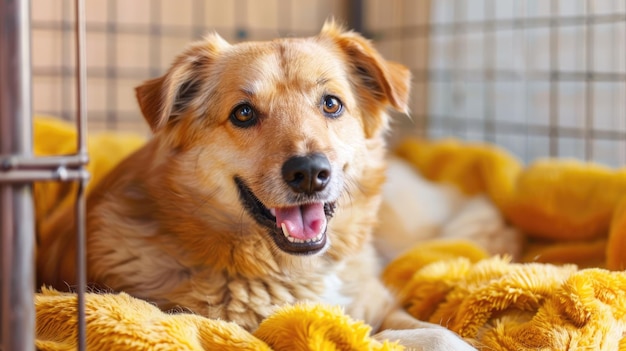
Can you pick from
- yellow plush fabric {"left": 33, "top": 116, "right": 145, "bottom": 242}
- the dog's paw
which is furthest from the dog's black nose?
yellow plush fabric {"left": 33, "top": 116, "right": 145, "bottom": 242}

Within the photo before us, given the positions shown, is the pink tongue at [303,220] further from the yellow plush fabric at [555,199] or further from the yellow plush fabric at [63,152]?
the yellow plush fabric at [63,152]

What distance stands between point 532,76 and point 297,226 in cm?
158

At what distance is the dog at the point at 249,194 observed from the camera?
139cm

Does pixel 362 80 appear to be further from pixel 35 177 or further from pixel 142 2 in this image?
pixel 142 2

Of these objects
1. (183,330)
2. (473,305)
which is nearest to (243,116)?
(183,330)

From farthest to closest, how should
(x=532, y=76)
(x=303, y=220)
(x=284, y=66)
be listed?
(x=532, y=76), (x=284, y=66), (x=303, y=220)

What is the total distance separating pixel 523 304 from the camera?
138cm

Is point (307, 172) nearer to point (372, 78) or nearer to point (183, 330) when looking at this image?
point (183, 330)

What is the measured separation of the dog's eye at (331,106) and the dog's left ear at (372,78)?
0.12 meters

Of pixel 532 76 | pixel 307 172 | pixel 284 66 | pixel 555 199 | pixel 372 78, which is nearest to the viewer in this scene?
pixel 307 172

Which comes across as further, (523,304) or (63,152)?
(63,152)

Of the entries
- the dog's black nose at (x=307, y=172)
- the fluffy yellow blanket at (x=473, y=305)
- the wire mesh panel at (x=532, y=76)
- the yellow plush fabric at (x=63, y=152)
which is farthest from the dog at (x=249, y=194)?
the wire mesh panel at (x=532, y=76)

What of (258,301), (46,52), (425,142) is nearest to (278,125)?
(258,301)

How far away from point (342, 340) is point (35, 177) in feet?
1.79
